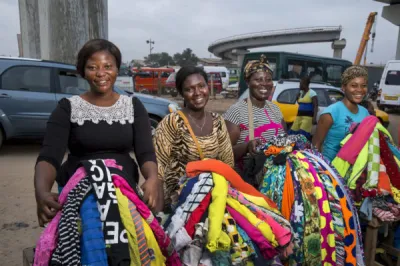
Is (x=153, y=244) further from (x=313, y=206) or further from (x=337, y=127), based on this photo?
(x=337, y=127)

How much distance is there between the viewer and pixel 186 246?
156 centimetres

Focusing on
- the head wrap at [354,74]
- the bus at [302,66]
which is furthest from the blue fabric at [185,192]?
the bus at [302,66]

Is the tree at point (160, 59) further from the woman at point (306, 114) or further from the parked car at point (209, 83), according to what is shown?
the woman at point (306, 114)

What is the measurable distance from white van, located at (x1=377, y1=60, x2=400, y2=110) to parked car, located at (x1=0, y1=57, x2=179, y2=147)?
1329 cm

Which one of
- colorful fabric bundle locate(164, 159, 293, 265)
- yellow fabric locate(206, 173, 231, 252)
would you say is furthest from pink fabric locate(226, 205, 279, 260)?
yellow fabric locate(206, 173, 231, 252)

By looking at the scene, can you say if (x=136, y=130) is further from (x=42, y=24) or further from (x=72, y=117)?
(x=42, y=24)

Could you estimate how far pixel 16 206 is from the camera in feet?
14.4

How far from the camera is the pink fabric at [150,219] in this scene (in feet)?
4.59

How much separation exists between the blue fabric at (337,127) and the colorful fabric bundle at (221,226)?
43.0 inches

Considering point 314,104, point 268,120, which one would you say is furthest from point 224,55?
point 268,120

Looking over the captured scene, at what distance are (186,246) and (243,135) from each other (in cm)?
112

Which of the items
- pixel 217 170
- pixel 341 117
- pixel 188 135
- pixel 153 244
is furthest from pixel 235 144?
pixel 153 244

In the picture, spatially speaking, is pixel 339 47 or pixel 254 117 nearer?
pixel 254 117

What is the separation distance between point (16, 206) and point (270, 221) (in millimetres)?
3846
